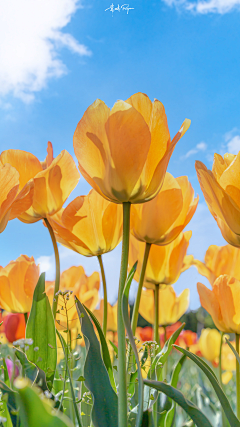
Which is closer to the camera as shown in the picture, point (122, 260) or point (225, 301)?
point (122, 260)

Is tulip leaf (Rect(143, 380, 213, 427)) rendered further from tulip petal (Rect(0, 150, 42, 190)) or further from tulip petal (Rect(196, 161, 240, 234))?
tulip petal (Rect(0, 150, 42, 190))

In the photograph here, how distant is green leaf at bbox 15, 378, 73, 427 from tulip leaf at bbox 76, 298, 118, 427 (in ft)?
0.53

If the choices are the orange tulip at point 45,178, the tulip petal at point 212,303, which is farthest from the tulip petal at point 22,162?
the tulip petal at point 212,303

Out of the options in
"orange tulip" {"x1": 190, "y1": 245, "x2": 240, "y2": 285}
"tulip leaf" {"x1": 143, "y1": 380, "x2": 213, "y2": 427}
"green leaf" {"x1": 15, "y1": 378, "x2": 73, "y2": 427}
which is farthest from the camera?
"orange tulip" {"x1": 190, "y1": 245, "x2": 240, "y2": 285}

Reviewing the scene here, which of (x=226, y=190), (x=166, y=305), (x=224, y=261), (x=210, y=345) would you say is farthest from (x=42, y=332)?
(x=210, y=345)

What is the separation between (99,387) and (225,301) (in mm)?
334

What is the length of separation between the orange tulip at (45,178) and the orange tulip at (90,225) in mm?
23

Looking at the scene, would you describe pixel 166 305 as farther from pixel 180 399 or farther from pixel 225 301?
pixel 180 399

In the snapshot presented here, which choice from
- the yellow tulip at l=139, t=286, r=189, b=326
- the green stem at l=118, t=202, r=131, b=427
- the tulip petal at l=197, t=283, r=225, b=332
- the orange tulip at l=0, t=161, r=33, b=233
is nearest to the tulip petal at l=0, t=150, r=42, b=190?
the orange tulip at l=0, t=161, r=33, b=233

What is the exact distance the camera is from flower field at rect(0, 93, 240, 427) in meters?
0.33

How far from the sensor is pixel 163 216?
0.53 meters

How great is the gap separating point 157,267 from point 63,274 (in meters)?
0.28

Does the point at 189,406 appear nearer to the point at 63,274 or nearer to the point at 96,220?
the point at 96,220

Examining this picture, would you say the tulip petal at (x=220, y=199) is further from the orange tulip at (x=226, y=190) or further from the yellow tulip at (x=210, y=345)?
the yellow tulip at (x=210, y=345)
